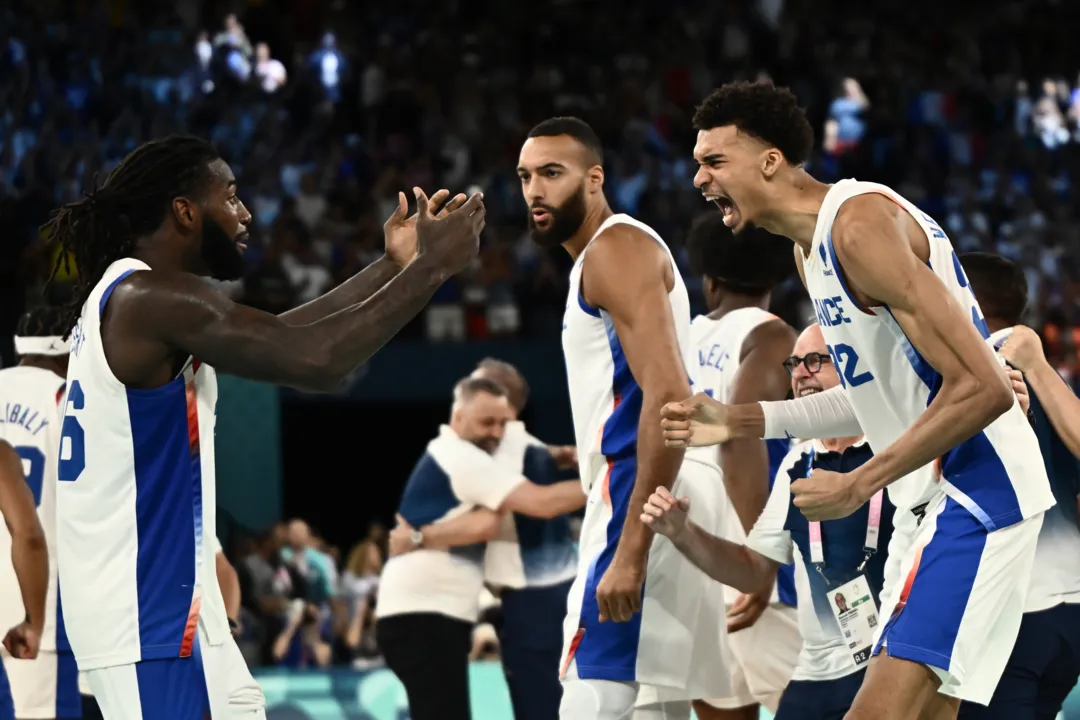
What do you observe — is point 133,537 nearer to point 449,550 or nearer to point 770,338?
point 770,338

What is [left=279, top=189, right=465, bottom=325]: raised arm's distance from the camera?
3.84m

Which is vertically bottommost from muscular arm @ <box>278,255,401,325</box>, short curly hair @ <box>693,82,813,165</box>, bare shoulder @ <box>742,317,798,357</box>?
bare shoulder @ <box>742,317,798,357</box>

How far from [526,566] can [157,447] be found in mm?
3314

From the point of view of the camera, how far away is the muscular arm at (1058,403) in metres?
4.46

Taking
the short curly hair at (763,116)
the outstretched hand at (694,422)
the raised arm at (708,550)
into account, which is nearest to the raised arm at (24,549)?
the raised arm at (708,550)

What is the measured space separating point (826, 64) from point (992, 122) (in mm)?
2192

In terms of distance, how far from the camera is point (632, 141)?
1753 cm

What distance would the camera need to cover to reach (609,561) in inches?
173

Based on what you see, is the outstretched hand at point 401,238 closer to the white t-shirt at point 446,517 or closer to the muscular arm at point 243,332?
the muscular arm at point 243,332

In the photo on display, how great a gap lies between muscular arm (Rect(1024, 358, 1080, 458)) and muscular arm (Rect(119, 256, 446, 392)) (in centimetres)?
204

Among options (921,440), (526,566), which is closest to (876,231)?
(921,440)

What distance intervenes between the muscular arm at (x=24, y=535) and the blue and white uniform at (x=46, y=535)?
0.49 m

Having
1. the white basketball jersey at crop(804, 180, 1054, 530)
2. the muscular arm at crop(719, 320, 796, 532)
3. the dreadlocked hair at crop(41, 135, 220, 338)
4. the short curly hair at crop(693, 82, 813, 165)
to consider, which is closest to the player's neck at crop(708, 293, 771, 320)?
the muscular arm at crop(719, 320, 796, 532)

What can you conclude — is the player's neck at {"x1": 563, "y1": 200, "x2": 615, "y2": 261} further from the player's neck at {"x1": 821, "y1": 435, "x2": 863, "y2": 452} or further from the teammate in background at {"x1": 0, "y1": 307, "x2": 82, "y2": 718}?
the teammate in background at {"x1": 0, "y1": 307, "x2": 82, "y2": 718}
